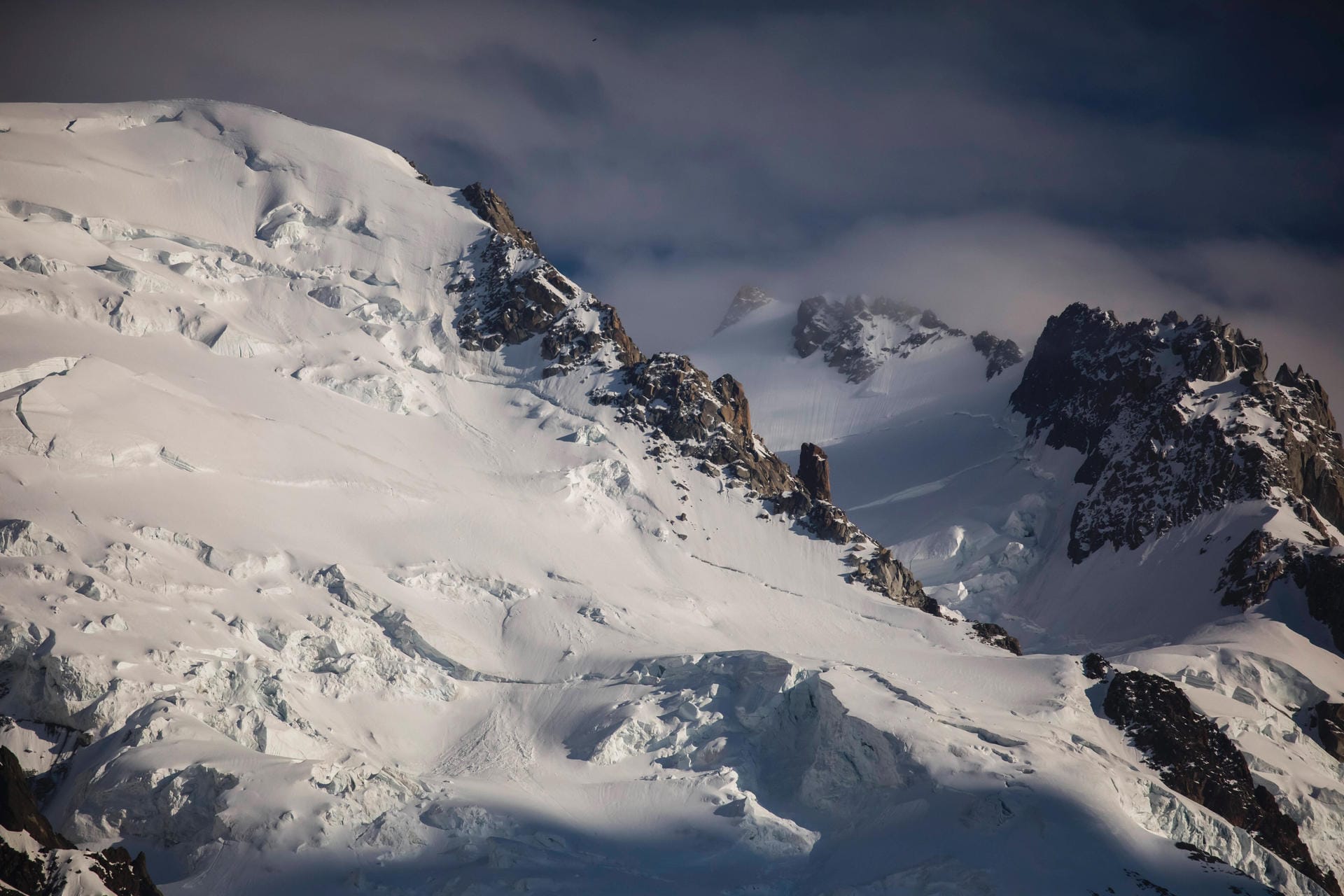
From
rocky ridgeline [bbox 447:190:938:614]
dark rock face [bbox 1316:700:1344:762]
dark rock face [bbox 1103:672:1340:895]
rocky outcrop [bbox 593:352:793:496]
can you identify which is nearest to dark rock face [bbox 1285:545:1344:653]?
dark rock face [bbox 1316:700:1344:762]

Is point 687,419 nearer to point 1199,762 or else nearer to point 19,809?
point 1199,762

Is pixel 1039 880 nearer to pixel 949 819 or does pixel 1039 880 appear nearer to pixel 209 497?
pixel 949 819

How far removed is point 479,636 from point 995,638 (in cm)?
7504

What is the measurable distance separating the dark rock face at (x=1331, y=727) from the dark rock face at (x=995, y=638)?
39104mm

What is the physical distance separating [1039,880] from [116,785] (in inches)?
2856

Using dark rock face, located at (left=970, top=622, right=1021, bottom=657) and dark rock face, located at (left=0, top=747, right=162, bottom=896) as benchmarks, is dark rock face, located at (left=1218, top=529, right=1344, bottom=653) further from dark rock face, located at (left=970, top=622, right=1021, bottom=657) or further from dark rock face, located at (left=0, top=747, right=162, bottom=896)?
dark rock face, located at (left=0, top=747, right=162, bottom=896)

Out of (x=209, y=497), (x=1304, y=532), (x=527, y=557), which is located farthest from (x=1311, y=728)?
(x=209, y=497)

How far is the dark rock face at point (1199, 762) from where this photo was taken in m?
133

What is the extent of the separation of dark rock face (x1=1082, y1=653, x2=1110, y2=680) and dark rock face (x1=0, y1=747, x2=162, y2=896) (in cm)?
10887

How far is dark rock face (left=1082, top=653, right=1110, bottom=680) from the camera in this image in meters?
147

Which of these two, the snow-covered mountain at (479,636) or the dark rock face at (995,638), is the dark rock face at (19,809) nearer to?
the snow-covered mountain at (479,636)

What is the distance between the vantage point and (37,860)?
68188mm

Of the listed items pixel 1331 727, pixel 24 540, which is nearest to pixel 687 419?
pixel 1331 727

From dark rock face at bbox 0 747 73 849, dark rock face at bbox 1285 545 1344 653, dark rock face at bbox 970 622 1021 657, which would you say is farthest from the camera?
dark rock face at bbox 1285 545 1344 653
